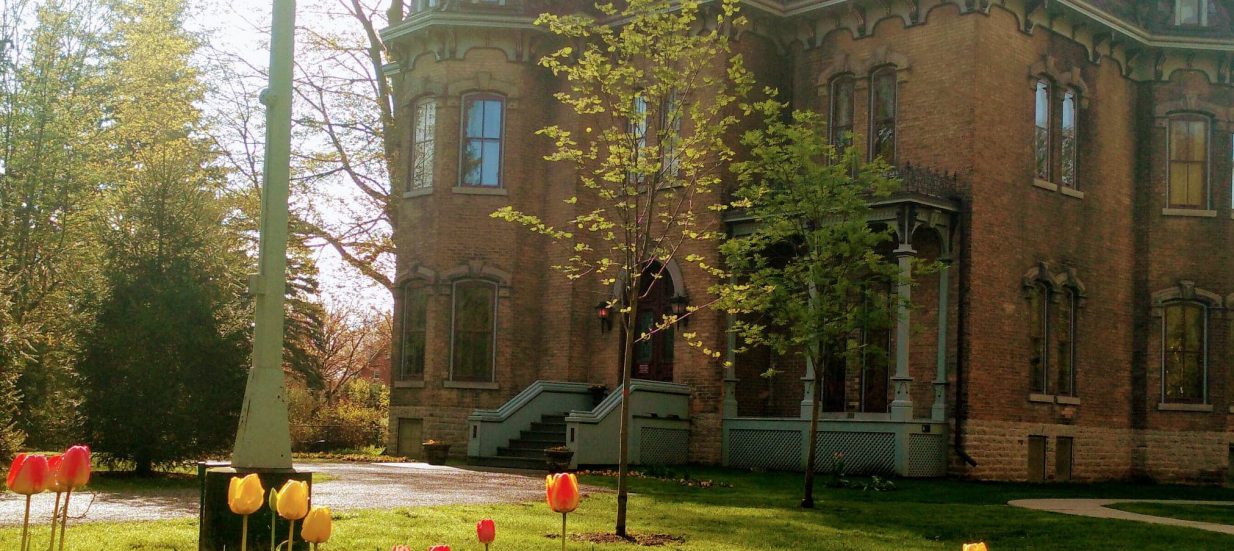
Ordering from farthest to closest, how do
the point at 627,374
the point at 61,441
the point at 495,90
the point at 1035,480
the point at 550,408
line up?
1. the point at 495,90
2. the point at 550,408
3. the point at 1035,480
4. the point at 61,441
5. the point at 627,374

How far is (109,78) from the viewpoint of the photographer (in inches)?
1128

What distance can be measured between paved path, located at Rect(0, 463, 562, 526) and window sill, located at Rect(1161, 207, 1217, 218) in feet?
44.0

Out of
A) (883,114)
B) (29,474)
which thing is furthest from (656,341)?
(29,474)

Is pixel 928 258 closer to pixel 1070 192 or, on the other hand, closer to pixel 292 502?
pixel 1070 192

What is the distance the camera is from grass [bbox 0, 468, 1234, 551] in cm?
1038

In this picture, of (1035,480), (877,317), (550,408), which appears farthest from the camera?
(550,408)

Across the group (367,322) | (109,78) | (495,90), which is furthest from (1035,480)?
(367,322)

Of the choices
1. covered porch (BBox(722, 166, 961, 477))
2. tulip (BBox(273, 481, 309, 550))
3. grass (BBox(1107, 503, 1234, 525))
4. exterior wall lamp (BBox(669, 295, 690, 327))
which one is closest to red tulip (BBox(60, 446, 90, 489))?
tulip (BBox(273, 481, 309, 550))

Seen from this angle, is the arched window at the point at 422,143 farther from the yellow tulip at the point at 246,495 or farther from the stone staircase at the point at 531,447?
the yellow tulip at the point at 246,495

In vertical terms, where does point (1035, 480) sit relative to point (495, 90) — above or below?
below

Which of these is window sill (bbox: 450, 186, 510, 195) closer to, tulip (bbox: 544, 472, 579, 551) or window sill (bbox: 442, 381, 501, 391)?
window sill (bbox: 442, 381, 501, 391)

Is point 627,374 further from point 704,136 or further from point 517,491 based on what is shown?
point 517,491

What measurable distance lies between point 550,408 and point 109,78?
41.0 feet

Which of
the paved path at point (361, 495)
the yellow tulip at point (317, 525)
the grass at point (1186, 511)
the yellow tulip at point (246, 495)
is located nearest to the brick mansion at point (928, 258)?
the paved path at point (361, 495)
